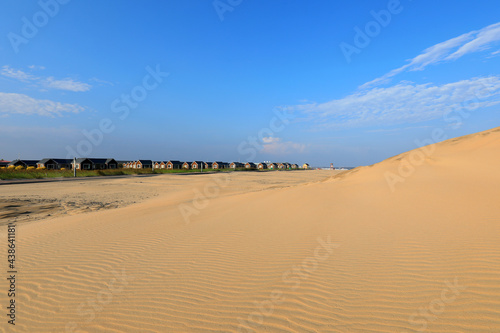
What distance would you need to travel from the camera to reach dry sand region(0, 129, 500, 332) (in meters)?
3.51

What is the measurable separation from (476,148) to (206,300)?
53.4ft

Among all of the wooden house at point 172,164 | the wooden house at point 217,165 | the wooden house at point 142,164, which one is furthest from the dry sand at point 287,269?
the wooden house at point 217,165

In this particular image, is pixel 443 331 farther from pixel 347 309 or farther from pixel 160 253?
pixel 160 253

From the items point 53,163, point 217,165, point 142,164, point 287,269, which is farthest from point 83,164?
point 287,269

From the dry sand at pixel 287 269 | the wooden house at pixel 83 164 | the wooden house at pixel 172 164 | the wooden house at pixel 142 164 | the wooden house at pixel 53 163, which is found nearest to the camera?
the dry sand at pixel 287 269

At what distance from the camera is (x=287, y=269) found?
4.99 meters

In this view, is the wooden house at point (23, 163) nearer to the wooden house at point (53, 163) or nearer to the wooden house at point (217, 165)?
the wooden house at point (53, 163)

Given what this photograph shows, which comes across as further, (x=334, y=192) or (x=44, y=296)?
(x=334, y=192)

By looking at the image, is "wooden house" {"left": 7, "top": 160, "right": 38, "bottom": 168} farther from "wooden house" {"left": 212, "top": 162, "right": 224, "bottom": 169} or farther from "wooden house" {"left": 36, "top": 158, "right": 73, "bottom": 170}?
"wooden house" {"left": 212, "top": 162, "right": 224, "bottom": 169}

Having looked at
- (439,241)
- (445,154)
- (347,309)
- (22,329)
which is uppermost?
(445,154)

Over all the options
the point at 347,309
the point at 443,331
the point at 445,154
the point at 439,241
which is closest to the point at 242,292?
the point at 347,309

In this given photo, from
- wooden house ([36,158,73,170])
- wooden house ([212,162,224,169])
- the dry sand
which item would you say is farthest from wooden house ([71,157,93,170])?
the dry sand

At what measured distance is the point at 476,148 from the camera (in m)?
13.3

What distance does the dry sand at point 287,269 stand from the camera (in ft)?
11.5
